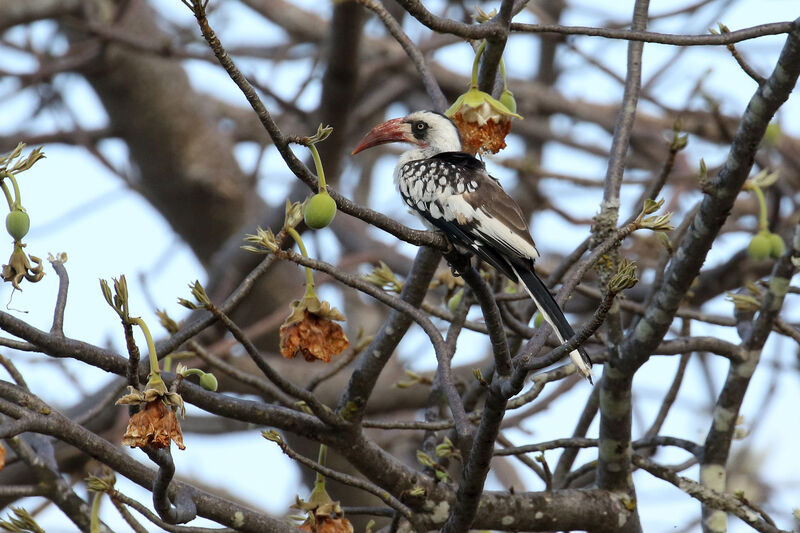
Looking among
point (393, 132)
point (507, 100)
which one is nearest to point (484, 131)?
point (507, 100)

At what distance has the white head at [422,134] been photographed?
3613mm

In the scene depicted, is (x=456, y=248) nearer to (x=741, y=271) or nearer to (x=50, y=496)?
(x=50, y=496)

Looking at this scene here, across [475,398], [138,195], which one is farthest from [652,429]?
[138,195]

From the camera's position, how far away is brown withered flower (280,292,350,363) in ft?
8.18

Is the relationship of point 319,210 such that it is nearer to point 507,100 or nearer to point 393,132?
point 507,100

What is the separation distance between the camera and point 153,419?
6.29 ft

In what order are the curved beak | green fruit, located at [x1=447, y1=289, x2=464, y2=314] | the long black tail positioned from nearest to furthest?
the long black tail
green fruit, located at [x1=447, y1=289, x2=464, y2=314]
the curved beak

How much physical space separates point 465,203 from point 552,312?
0.53m

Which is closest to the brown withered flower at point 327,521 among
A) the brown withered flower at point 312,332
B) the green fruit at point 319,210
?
the brown withered flower at point 312,332

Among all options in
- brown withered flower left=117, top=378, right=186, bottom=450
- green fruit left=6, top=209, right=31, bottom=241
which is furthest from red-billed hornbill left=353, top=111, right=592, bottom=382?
green fruit left=6, top=209, right=31, bottom=241

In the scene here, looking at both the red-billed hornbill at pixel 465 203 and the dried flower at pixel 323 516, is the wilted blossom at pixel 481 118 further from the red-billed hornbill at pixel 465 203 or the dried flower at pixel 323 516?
the dried flower at pixel 323 516

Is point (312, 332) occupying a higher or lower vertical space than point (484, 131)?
lower

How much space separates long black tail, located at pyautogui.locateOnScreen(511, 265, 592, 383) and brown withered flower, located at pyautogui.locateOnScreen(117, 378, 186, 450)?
1.00 metres

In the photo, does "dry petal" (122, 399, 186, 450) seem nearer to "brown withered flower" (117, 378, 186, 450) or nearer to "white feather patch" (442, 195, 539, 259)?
"brown withered flower" (117, 378, 186, 450)
